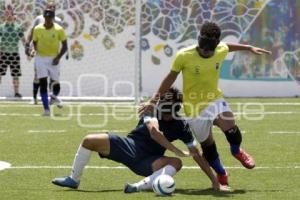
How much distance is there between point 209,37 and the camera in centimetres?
883

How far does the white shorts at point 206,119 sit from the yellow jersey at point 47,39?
9.01 metres

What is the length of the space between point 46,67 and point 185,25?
5530mm

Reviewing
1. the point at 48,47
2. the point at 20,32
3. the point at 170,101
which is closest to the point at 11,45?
the point at 20,32

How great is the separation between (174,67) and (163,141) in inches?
36.3

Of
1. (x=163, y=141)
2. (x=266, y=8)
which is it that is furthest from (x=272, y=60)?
(x=163, y=141)

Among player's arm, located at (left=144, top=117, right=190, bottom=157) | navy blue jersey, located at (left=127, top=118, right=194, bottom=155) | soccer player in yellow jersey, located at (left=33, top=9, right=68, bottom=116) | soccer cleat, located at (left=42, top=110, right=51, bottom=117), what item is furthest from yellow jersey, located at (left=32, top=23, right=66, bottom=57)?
player's arm, located at (left=144, top=117, right=190, bottom=157)

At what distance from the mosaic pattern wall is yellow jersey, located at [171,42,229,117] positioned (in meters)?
12.8

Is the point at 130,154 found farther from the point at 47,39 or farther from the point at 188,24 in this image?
the point at 188,24

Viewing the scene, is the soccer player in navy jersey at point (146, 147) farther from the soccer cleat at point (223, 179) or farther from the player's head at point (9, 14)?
the player's head at point (9, 14)

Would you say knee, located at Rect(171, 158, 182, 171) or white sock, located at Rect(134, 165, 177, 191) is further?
knee, located at Rect(171, 158, 182, 171)

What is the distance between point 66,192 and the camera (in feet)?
28.5

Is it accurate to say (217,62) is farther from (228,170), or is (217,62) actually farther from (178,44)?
(178,44)

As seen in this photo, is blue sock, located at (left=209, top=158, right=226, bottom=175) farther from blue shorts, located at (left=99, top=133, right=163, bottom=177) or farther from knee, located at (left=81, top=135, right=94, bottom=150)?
knee, located at (left=81, top=135, right=94, bottom=150)

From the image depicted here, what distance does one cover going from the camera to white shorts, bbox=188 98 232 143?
9.20 m
